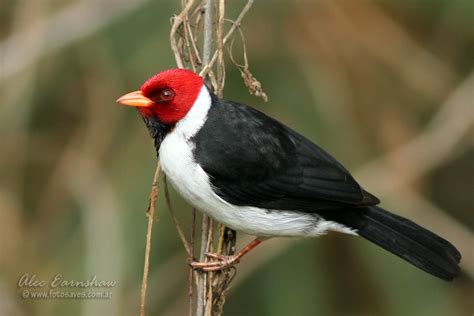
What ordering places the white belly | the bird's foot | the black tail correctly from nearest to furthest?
the bird's foot < the white belly < the black tail

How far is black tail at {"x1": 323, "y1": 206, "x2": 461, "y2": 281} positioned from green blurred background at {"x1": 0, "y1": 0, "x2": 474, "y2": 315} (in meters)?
1.10

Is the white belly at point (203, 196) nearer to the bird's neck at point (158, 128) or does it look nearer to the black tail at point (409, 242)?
the bird's neck at point (158, 128)

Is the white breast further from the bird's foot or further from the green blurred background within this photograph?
the green blurred background

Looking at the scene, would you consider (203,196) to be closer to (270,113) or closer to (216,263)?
(216,263)

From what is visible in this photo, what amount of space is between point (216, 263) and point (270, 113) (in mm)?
2140

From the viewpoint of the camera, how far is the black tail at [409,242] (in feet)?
Answer: 14.6

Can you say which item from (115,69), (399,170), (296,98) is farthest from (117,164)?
(399,170)

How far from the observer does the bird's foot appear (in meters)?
3.86

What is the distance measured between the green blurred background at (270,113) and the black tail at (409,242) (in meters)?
1.10

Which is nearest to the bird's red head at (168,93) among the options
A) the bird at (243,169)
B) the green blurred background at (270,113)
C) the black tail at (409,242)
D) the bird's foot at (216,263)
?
the bird at (243,169)

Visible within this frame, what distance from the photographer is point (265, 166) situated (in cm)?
416
